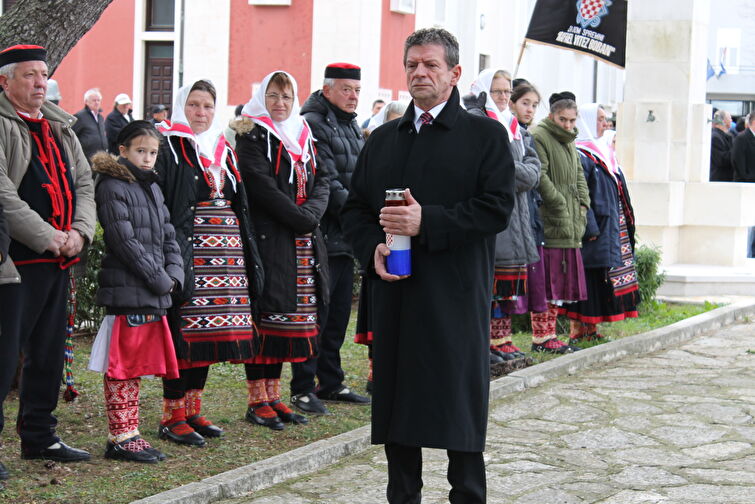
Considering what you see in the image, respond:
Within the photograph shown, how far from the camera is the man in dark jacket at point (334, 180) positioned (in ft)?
23.2

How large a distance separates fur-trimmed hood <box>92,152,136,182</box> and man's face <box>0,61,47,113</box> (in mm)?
409

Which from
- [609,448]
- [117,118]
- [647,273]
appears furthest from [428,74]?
[117,118]

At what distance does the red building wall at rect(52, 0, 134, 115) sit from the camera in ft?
81.2

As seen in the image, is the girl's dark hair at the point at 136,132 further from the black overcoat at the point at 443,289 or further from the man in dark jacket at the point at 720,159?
the man in dark jacket at the point at 720,159

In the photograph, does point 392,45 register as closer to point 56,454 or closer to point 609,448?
point 609,448

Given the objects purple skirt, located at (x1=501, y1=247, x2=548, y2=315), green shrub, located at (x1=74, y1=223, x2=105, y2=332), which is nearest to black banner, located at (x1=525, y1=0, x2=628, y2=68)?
purple skirt, located at (x1=501, y1=247, x2=548, y2=315)

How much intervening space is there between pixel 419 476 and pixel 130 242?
1.90m

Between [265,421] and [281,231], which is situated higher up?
[281,231]

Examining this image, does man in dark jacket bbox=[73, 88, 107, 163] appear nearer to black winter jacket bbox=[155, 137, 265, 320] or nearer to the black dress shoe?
the black dress shoe

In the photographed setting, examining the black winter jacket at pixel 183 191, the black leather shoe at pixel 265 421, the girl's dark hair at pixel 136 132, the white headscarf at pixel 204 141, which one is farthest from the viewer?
the black leather shoe at pixel 265 421

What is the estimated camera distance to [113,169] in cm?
574

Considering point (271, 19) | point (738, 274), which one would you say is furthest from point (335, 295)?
point (271, 19)

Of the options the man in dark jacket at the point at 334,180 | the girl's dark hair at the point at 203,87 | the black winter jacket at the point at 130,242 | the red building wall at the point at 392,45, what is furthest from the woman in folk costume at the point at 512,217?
the red building wall at the point at 392,45

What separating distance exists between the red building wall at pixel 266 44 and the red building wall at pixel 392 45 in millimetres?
1444
